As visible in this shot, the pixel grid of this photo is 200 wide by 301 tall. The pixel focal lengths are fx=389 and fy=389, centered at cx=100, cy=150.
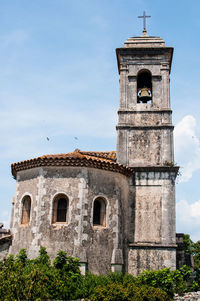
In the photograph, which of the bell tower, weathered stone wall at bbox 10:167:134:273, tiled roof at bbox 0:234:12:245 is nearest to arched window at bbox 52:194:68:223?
weathered stone wall at bbox 10:167:134:273

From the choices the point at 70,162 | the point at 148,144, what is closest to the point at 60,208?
the point at 70,162

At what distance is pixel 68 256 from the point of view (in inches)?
626

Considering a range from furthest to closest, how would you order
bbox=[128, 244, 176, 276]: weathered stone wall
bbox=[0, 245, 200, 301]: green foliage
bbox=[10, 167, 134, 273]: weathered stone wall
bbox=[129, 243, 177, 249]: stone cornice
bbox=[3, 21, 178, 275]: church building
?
1. bbox=[129, 243, 177, 249]: stone cornice
2. bbox=[128, 244, 176, 276]: weathered stone wall
3. bbox=[3, 21, 178, 275]: church building
4. bbox=[10, 167, 134, 273]: weathered stone wall
5. bbox=[0, 245, 200, 301]: green foliage

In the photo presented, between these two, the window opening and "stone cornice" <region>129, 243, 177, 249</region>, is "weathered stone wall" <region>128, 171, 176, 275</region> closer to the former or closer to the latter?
"stone cornice" <region>129, 243, 177, 249</region>

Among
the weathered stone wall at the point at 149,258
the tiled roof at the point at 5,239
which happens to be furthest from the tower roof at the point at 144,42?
the tiled roof at the point at 5,239

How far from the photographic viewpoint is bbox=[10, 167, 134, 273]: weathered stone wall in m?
16.5

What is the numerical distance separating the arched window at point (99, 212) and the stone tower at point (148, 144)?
7.49 feet

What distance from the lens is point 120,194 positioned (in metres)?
18.3

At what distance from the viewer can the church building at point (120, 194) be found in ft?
55.0

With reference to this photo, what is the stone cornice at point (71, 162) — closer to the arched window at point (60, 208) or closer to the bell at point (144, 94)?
the arched window at point (60, 208)

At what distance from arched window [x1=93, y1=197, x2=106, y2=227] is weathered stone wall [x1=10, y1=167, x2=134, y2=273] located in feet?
0.78

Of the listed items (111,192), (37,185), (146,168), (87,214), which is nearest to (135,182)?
(146,168)

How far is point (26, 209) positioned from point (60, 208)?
1.92m

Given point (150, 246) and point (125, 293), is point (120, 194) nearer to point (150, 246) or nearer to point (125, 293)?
point (150, 246)
